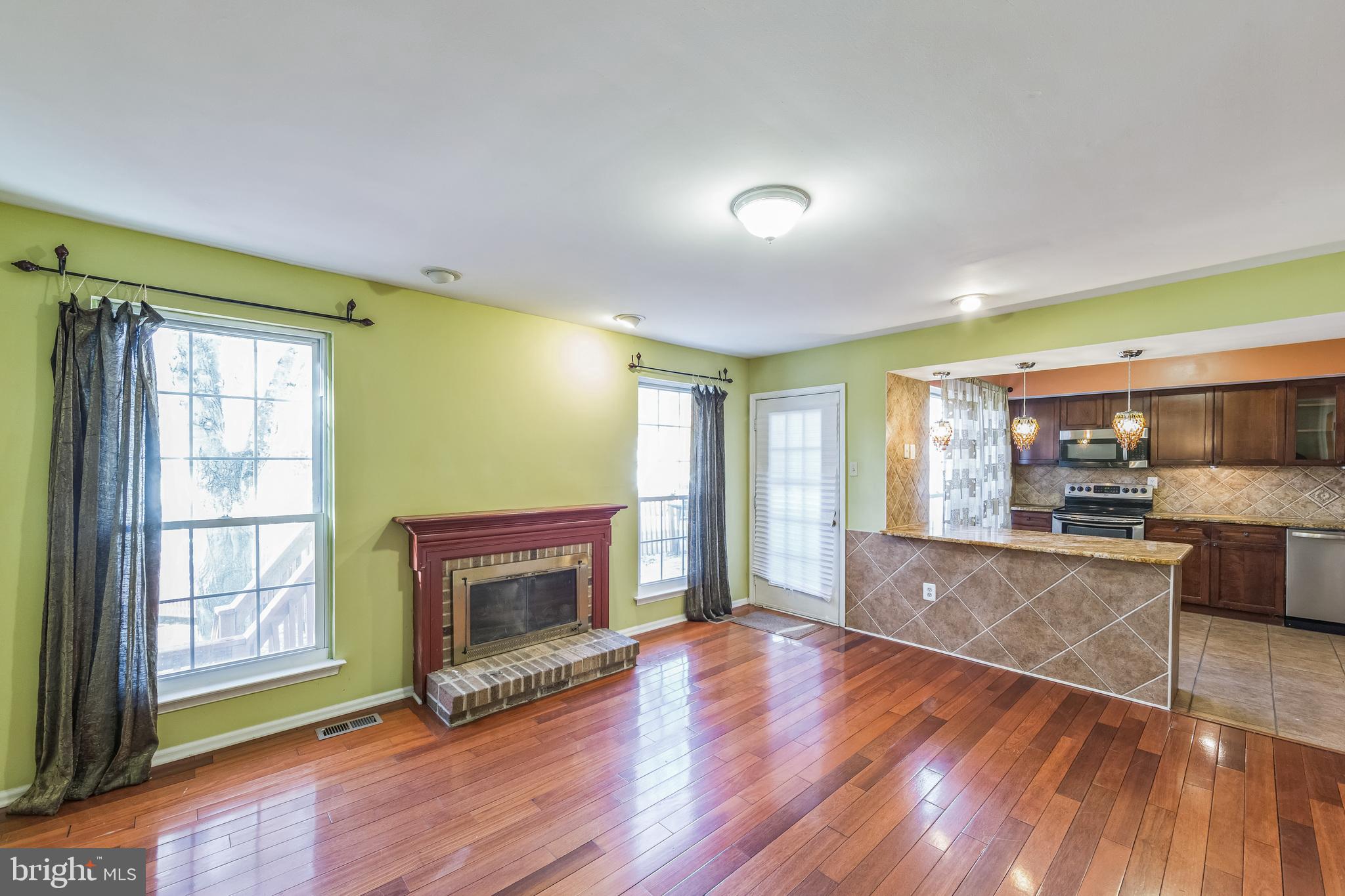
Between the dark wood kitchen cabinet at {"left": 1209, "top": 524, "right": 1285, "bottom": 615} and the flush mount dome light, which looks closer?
the flush mount dome light

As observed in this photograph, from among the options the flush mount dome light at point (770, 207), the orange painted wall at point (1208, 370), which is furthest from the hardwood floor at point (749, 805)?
the orange painted wall at point (1208, 370)

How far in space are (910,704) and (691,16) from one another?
3549mm

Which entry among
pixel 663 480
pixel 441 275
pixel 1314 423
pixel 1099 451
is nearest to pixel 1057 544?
pixel 1099 451

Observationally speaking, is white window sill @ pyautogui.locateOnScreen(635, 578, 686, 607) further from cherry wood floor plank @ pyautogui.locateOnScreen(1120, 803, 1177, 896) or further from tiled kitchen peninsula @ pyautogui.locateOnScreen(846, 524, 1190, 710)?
cherry wood floor plank @ pyautogui.locateOnScreen(1120, 803, 1177, 896)

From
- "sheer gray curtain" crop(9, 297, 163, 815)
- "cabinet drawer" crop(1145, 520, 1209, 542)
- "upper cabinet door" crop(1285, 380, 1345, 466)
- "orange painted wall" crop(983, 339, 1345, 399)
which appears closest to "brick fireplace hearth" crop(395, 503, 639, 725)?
"sheer gray curtain" crop(9, 297, 163, 815)

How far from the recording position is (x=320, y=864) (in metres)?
2.01

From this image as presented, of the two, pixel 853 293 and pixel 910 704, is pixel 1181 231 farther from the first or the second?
pixel 910 704

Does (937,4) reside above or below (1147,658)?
above

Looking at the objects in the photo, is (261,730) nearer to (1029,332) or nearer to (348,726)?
(348,726)

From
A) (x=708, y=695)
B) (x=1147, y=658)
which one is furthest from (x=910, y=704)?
(x=1147, y=658)

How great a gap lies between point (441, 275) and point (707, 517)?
2.98 m

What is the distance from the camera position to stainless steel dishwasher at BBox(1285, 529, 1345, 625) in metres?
4.42

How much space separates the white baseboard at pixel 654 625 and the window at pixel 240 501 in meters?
2.21

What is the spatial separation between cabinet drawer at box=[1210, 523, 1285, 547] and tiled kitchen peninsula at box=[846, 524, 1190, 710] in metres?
2.13
